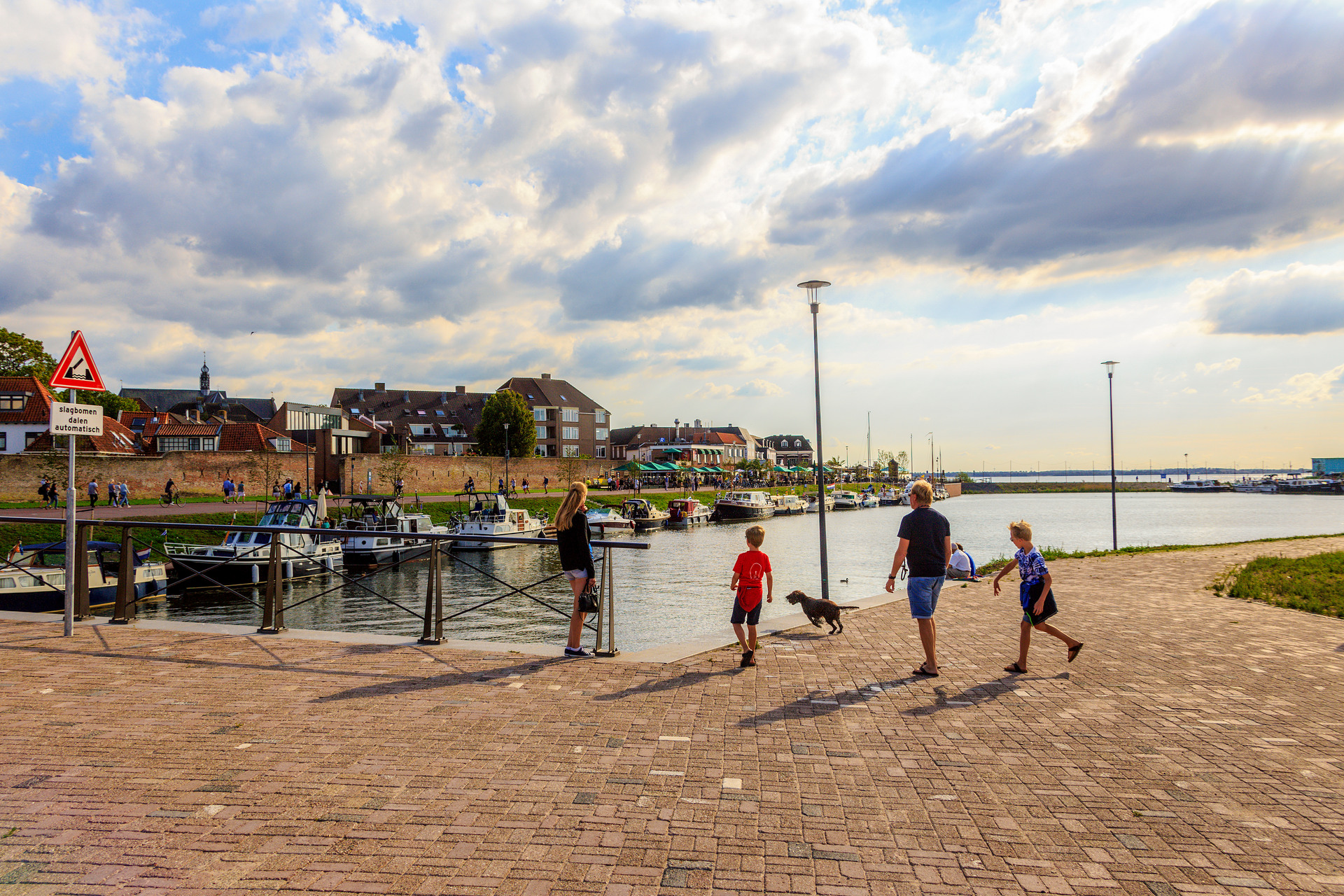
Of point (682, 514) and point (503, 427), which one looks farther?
point (503, 427)

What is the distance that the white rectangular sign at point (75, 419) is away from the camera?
26.4ft

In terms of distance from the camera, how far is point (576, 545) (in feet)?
24.2

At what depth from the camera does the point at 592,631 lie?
16.3 metres

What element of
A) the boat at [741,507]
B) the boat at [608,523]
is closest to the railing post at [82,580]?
the boat at [608,523]

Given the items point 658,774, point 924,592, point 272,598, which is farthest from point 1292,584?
point 272,598

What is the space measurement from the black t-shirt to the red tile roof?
201ft

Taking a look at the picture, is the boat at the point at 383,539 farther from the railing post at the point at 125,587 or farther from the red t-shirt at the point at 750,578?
the red t-shirt at the point at 750,578

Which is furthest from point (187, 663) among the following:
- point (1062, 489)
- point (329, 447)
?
point (1062, 489)

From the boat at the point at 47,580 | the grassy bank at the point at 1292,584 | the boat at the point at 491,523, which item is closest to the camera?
the grassy bank at the point at 1292,584

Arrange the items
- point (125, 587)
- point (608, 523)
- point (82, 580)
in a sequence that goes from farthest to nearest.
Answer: point (608, 523), point (82, 580), point (125, 587)

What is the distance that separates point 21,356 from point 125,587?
6000cm

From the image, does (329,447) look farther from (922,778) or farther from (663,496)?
(922,778)

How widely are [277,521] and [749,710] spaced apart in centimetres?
2830

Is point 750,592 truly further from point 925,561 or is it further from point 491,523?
point 491,523
